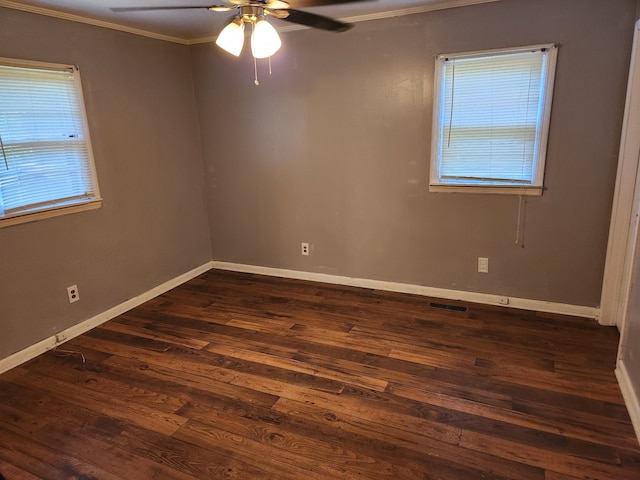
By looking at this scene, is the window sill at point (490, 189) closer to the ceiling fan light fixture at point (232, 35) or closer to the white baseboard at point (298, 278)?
the white baseboard at point (298, 278)

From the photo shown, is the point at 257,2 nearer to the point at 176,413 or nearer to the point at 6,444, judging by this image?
the point at 176,413

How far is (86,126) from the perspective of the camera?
121 inches

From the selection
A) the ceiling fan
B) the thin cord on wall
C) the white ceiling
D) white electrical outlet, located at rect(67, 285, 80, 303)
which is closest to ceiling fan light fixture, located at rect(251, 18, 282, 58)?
the ceiling fan

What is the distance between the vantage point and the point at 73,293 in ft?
10.2

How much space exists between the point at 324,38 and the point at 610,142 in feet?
7.40

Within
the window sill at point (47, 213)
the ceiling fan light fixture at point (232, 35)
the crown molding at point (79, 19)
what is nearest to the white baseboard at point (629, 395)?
the ceiling fan light fixture at point (232, 35)

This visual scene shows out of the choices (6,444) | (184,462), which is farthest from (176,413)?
(6,444)

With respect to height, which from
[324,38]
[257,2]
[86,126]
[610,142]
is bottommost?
[610,142]

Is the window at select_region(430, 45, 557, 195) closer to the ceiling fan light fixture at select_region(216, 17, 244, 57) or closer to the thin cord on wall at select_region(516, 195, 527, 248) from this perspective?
the thin cord on wall at select_region(516, 195, 527, 248)

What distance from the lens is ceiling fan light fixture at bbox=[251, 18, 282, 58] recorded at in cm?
199

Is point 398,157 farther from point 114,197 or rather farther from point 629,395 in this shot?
point 114,197

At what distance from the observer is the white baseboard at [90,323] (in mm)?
2730

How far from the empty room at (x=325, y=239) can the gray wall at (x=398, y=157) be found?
0.06 feet

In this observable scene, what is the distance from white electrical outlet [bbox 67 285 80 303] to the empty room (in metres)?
0.01
